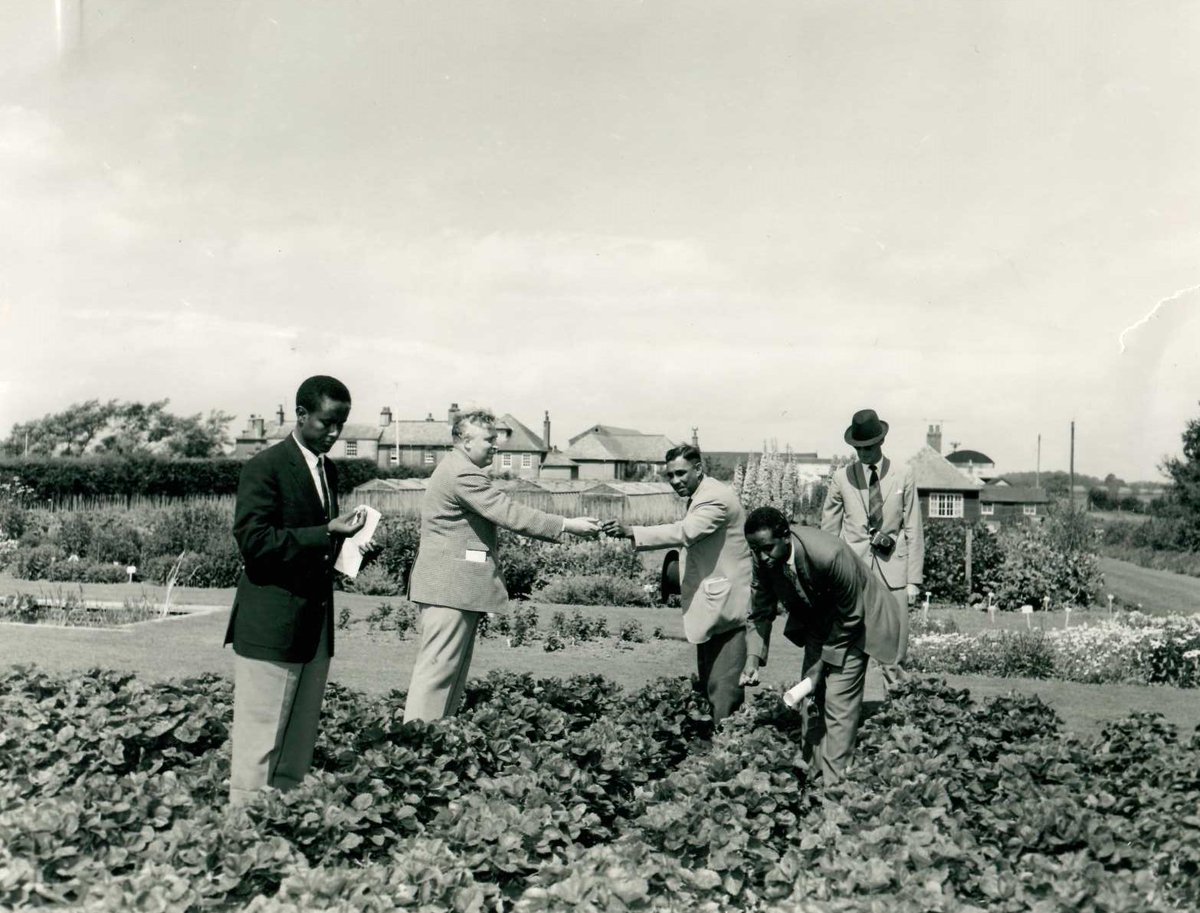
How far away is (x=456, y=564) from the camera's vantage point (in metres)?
5.47

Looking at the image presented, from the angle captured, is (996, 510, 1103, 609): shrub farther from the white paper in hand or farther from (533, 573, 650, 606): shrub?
the white paper in hand

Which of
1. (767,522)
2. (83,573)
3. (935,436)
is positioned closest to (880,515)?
(767,522)

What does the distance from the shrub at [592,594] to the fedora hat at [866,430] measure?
9334 millimetres

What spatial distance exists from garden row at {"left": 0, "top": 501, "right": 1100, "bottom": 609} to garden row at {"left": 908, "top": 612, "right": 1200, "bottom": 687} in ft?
18.5

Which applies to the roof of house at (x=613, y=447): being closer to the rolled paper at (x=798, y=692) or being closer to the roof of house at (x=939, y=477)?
the roof of house at (x=939, y=477)

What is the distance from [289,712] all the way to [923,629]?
32.9ft

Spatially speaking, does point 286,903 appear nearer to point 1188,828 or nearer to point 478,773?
point 478,773

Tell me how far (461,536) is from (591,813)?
171 centimetres

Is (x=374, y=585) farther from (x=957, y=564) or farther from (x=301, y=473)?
(x=301, y=473)

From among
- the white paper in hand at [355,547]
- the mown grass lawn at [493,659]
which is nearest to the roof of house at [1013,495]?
the mown grass lawn at [493,659]

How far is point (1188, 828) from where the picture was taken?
4.00 meters

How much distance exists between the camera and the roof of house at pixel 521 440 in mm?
70938

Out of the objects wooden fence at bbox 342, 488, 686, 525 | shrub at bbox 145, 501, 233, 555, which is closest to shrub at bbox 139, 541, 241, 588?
shrub at bbox 145, 501, 233, 555

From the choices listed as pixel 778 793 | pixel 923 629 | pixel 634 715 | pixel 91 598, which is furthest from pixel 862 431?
pixel 91 598
